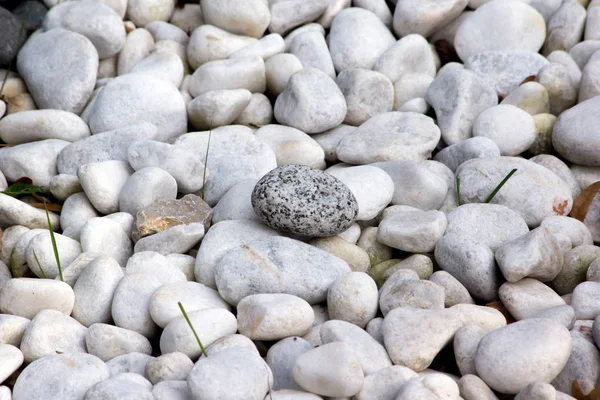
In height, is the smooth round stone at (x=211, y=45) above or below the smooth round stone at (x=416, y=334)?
above

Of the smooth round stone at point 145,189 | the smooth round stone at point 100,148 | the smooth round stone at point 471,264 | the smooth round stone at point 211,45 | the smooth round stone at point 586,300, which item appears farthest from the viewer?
the smooth round stone at point 211,45

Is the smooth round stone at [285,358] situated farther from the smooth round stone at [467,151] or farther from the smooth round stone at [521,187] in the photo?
the smooth round stone at [467,151]

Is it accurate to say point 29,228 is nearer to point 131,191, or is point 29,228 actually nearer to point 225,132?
point 131,191

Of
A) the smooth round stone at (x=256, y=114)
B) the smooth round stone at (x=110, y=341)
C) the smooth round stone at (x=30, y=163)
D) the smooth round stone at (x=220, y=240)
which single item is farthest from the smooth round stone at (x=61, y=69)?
the smooth round stone at (x=110, y=341)

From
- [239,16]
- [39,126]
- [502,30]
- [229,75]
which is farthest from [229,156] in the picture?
[502,30]

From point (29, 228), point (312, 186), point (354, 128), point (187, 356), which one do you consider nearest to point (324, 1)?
point (354, 128)

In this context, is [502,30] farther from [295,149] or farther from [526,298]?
[526,298]

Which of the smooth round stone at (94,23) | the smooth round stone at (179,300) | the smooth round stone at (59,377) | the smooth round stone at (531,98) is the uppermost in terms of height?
the smooth round stone at (531,98)
